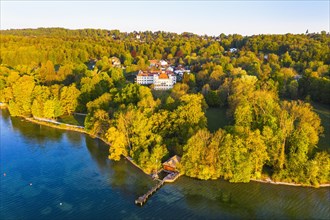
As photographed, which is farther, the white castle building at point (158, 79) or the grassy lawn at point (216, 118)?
the white castle building at point (158, 79)

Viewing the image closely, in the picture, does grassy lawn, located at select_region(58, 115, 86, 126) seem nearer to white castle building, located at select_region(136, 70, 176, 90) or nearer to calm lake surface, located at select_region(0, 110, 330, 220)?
calm lake surface, located at select_region(0, 110, 330, 220)

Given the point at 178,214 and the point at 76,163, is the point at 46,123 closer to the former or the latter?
the point at 76,163

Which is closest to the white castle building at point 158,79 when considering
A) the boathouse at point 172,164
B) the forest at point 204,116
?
the forest at point 204,116

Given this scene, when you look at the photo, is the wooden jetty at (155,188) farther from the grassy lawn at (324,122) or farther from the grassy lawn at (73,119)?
the grassy lawn at (73,119)

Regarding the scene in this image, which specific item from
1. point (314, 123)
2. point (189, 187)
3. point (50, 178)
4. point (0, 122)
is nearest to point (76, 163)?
point (50, 178)

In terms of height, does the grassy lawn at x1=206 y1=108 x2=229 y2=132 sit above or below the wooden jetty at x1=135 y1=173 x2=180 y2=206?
above

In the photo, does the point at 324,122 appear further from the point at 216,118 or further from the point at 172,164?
the point at 172,164

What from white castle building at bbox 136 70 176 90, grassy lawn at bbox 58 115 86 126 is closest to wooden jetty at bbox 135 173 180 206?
grassy lawn at bbox 58 115 86 126
